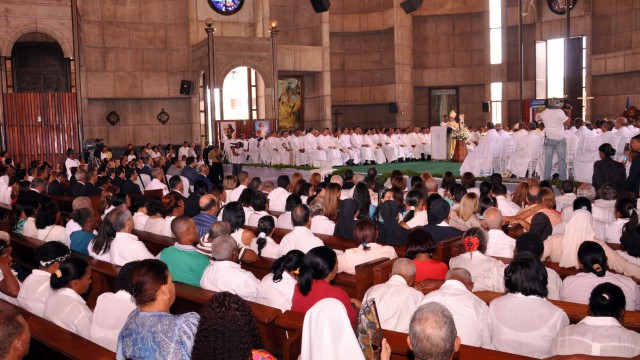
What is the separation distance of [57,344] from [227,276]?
1.46 m

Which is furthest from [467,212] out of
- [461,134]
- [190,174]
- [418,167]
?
[461,134]

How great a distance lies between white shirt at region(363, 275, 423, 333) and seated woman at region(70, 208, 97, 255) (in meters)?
3.51

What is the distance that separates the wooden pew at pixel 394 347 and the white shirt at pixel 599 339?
532 millimetres

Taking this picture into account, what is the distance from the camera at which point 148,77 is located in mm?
24906

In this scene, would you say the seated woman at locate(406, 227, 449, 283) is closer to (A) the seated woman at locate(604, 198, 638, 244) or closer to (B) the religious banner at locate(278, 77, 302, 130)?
(A) the seated woman at locate(604, 198, 638, 244)

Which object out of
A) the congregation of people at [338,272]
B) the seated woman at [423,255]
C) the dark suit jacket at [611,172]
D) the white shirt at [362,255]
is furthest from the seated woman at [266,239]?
the dark suit jacket at [611,172]

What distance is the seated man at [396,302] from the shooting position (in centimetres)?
410

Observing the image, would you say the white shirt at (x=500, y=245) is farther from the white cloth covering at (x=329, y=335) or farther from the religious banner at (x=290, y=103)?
the religious banner at (x=290, y=103)

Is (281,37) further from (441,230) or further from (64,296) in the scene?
(64,296)

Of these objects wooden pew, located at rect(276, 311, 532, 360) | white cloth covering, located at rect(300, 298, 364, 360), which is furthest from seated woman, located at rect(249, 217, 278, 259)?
white cloth covering, located at rect(300, 298, 364, 360)

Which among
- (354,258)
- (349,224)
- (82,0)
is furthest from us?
(82,0)

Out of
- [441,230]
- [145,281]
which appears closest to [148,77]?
[441,230]

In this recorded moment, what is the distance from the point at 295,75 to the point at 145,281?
76.5 feet

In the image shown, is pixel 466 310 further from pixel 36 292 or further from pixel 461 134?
pixel 461 134
